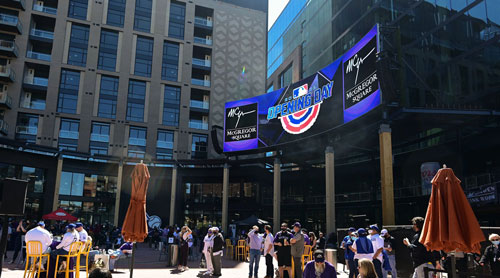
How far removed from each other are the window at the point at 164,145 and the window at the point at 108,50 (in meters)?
9.76

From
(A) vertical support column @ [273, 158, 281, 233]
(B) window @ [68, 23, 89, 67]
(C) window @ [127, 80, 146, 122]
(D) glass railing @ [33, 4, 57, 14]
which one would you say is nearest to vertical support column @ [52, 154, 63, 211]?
(C) window @ [127, 80, 146, 122]

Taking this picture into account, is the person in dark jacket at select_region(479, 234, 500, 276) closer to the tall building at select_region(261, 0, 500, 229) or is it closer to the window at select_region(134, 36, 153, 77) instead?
Answer: the tall building at select_region(261, 0, 500, 229)

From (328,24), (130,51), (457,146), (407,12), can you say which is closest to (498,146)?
(457,146)

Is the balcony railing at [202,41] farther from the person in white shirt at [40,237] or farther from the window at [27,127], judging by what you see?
the person in white shirt at [40,237]

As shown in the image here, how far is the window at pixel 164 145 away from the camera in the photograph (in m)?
46.7

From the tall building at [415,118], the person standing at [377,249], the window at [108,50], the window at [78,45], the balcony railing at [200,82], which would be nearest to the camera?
the person standing at [377,249]

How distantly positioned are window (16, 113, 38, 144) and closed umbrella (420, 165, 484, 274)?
43077mm

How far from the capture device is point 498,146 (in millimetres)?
27078

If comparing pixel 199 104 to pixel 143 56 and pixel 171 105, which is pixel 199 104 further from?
pixel 143 56

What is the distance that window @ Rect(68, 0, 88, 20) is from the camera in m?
45.8

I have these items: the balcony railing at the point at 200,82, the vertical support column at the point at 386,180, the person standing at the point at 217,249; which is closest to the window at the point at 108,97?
the balcony railing at the point at 200,82

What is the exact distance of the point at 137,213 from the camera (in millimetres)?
10312

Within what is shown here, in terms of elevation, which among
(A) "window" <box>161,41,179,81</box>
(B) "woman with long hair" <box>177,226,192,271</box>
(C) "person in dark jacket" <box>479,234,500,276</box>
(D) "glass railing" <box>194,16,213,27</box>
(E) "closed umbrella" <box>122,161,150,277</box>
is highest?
(D) "glass railing" <box>194,16,213,27</box>

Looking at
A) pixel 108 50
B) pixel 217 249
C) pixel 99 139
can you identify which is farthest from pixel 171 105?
pixel 217 249
